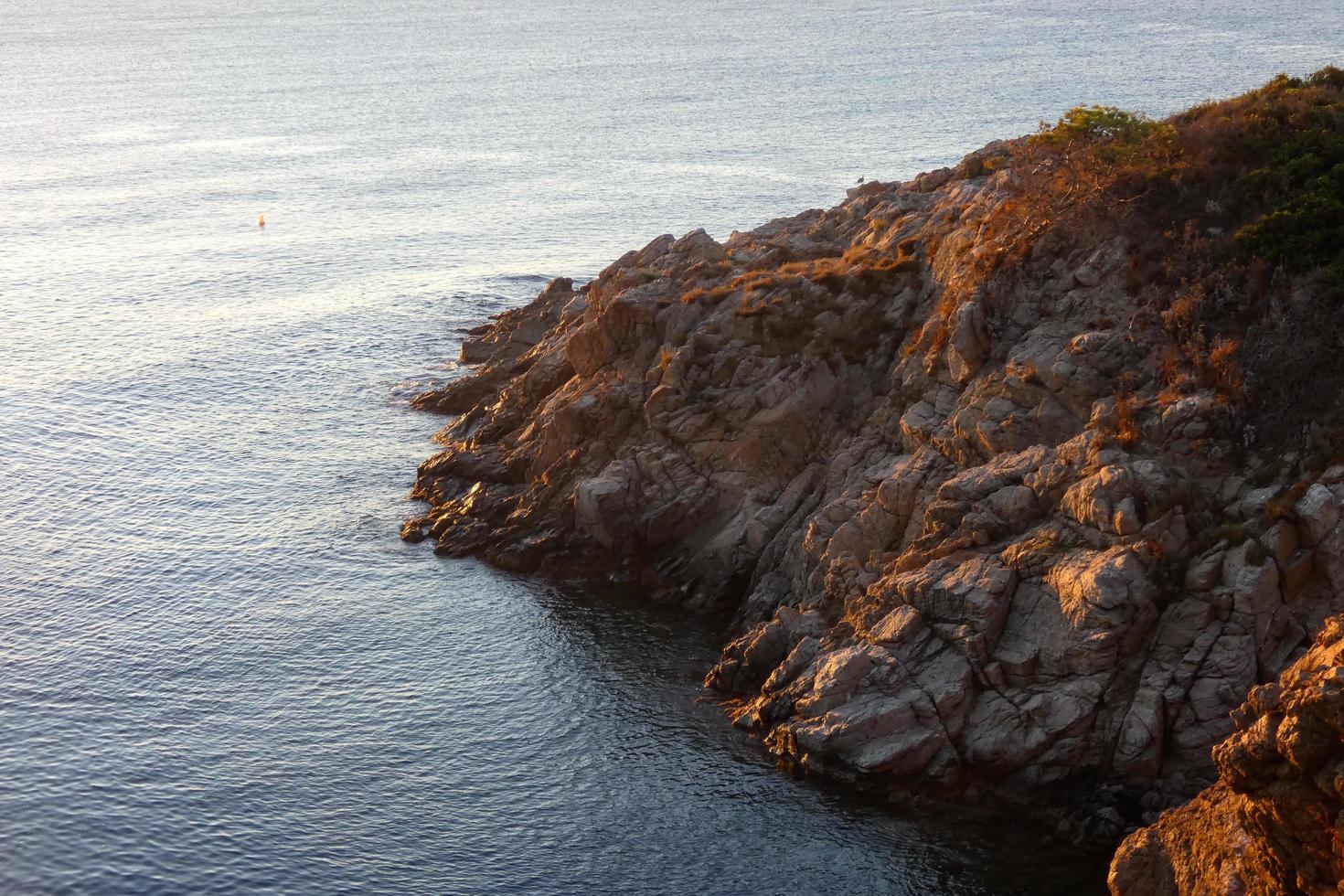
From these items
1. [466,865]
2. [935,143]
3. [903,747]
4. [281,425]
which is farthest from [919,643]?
[935,143]

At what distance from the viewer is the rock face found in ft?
131

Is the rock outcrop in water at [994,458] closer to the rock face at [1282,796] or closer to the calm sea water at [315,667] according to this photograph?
the calm sea water at [315,667]

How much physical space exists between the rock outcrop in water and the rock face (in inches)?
362

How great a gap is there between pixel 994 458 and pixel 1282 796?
1070 inches

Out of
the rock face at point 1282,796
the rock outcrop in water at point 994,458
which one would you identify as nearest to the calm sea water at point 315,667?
the rock outcrop in water at point 994,458

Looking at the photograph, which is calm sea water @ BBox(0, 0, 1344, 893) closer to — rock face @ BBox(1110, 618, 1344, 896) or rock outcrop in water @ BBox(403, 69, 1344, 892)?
rock outcrop in water @ BBox(403, 69, 1344, 892)

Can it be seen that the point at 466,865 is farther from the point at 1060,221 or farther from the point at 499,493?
the point at 1060,221

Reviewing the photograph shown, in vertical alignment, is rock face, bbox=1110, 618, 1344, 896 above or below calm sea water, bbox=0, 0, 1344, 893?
above

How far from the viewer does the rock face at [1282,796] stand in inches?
1566

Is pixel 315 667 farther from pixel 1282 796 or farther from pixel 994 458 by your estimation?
pixel 1282 796

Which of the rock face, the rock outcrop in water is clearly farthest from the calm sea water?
the rock face

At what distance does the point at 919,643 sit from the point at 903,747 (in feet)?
15.4

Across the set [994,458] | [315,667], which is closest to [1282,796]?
[994,458]

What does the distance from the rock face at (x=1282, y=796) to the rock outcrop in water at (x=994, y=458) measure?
30.2 feet
